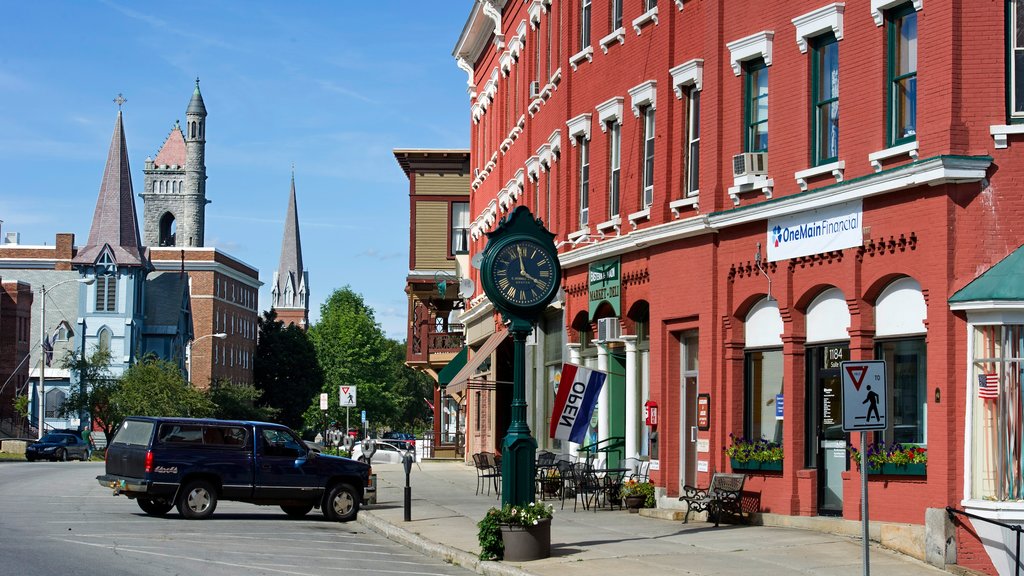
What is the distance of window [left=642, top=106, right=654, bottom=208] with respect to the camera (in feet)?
85.1

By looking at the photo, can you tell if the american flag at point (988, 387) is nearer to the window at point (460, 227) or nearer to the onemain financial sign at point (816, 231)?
the onemain financial sign at point (816, 231)

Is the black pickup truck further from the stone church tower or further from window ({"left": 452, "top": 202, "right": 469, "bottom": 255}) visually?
the stone church tower

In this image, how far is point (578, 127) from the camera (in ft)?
Answer: 97.3

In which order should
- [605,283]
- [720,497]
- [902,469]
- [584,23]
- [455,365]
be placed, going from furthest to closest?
[455,365] < [584,23] < [605,283] < [720,497] < [902,469]

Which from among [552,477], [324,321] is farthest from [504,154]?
[324,321]

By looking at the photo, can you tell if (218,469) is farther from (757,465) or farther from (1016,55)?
(1016,55)

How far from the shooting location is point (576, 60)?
1180 inches

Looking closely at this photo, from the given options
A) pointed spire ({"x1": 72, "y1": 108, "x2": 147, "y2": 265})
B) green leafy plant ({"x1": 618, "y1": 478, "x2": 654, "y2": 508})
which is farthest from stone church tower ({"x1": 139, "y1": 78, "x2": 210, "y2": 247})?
green leafy plant ({"x1": 618, "y1": 478, "x2": 654, "y2": 508})

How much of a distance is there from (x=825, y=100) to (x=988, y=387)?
17.5ft

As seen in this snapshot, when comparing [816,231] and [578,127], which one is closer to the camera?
[816,231]

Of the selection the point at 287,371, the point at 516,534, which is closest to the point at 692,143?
the point at 516,534

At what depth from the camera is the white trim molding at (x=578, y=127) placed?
2923 cm

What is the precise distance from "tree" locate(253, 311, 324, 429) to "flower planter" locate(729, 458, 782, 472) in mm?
108979

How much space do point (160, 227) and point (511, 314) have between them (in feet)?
540
